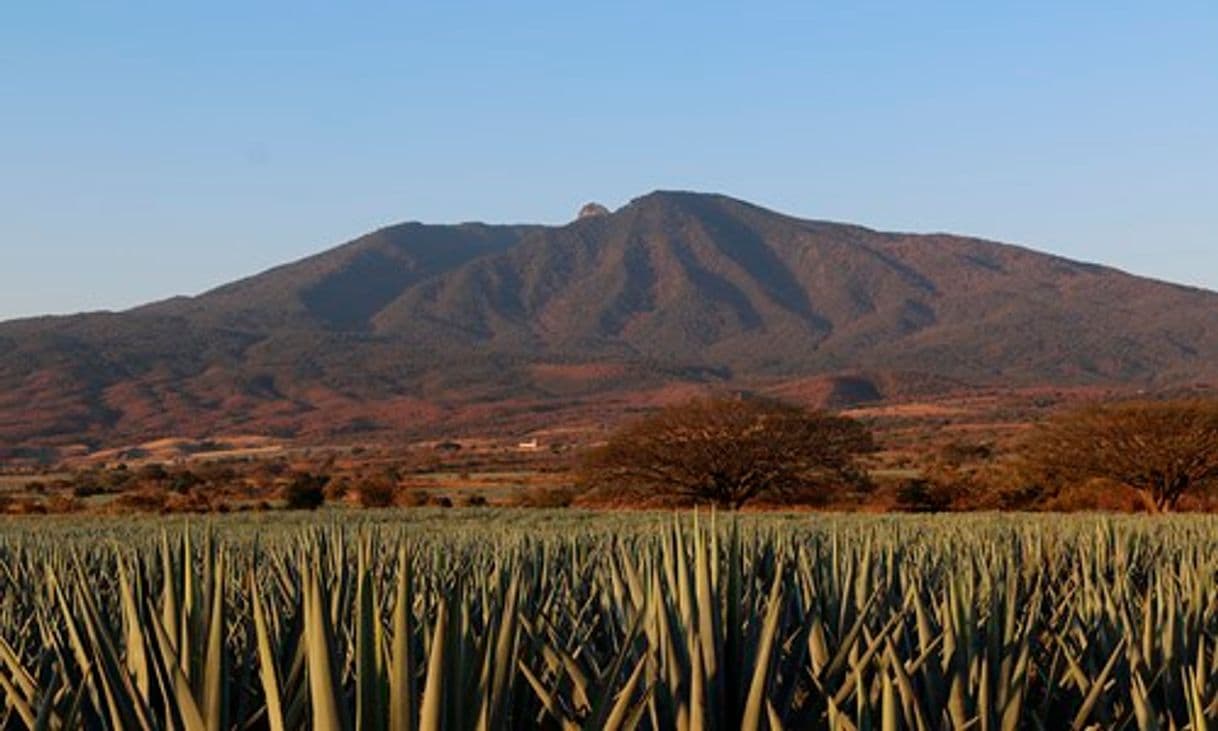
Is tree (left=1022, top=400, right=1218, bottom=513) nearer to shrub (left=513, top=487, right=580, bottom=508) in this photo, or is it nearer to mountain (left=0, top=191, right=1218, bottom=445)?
shrub (left=513, top=487, right=580, bottom=508)

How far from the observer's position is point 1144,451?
33062mm

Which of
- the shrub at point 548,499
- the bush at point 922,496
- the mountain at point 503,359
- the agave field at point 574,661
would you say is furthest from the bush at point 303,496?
the mountain at point 503,359

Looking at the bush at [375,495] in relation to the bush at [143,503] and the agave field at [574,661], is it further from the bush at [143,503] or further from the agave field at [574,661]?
the agave field at [574,661]

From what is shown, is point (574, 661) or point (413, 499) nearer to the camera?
point (574, 661)

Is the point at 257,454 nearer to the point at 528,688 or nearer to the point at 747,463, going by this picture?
the point at 747,463

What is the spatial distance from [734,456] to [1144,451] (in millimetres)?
9924

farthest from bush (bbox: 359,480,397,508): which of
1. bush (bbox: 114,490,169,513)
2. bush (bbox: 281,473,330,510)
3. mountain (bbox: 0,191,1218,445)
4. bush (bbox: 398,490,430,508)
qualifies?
mountain (bbox: 0,191,1218,445)

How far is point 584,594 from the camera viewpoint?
607 cm

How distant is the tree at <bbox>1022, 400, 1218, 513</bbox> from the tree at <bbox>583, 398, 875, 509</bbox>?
5.36 m

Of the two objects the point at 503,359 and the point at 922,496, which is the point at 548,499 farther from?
the point at 503,359

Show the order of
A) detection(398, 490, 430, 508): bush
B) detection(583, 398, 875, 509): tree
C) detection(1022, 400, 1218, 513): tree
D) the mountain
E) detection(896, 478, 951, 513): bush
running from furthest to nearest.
Answer: the mountain, detection(583, 398, 875, 509): tree, detection(398, 490, 430, 508): bush, detection(896, 478, 951, 513): bush, detection(1022, 400, 1218, 513): tree

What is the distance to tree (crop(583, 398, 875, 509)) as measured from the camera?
125 feet

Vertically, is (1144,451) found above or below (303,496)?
above

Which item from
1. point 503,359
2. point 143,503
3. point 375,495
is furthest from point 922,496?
point 503,359
